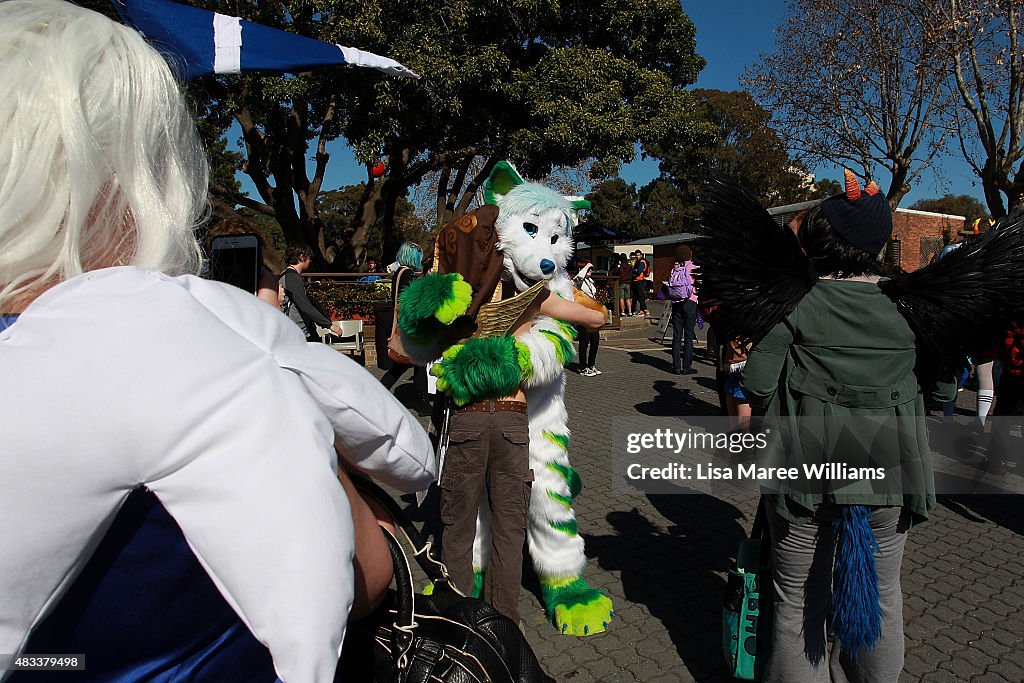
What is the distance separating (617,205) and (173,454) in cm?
5268

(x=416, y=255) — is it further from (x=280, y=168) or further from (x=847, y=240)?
(x=280, y=168)

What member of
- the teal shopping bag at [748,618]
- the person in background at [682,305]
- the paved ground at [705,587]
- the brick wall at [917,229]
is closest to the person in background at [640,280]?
the person in background at [682,305]

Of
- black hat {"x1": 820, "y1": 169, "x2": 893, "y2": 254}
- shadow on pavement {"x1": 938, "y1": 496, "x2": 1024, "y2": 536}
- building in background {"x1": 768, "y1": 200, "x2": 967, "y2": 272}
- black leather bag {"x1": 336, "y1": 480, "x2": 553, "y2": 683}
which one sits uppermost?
building in background {"x1": 768, "y1": 200, "x2": 967, "y2": 272}

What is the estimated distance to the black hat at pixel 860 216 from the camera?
2113 mm

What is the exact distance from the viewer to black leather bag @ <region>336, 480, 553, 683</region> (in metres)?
1.12

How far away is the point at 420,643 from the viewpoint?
3.77 feet

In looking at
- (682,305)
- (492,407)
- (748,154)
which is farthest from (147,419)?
(748,154)

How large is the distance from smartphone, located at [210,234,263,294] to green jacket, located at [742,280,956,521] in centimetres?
205

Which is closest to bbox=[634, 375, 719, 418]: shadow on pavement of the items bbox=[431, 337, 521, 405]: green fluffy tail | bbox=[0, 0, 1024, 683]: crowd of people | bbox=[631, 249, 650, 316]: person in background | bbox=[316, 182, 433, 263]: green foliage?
bbox=[431, 337, 521, 405]: green fluffy tail

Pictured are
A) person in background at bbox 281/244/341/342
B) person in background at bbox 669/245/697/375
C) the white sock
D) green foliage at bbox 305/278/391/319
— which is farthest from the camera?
green foliage at bbox 305/278/391/319

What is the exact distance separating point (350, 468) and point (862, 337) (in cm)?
181

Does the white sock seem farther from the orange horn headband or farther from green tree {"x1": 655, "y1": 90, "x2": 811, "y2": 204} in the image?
green tree {"x1": 655, "y1": 90, "x2": 811, "y2": 204}

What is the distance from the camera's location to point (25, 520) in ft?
1.96

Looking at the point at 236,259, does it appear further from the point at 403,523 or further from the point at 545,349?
the point at 403,523
